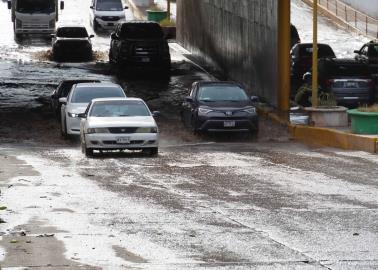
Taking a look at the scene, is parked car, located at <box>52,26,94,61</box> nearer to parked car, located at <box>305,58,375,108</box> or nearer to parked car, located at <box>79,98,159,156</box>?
parked car, located at <box>305,58,375,108</box>

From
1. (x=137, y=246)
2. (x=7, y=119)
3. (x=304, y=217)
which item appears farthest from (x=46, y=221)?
(x=7, y=119)

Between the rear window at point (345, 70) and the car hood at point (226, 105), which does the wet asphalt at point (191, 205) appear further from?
the rear window at point (345, 70)

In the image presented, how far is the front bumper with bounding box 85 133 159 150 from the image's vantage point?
27.9m

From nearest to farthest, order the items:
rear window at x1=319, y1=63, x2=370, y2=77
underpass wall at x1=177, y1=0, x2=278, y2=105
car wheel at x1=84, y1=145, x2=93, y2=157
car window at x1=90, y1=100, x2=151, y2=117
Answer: car wheel at x1=84, y1=145, x2=93, y2=157 < car window at x1=90, y1=100, x2=151, y2=117 < rear window at x1=319, y1=63, x2=370, y2=77 < underpass wall at x1=177, y1=0, x2=278, y2=105

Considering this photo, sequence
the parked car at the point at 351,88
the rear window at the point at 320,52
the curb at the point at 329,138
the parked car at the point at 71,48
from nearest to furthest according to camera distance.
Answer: the curb at the point at 329,138 < the parked car at the point at 351,88 < the rear window at the point at 320,52 < the parked car at the point at 71,48

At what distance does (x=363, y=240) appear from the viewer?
Answer: 15.8 m

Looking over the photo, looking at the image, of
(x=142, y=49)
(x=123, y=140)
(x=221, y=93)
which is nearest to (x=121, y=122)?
(x=123, y=140)

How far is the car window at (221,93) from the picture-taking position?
1346 inches

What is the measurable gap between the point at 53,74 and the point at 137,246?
35349 mm

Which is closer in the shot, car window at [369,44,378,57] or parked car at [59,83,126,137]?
parked car at [59,83,126,137]

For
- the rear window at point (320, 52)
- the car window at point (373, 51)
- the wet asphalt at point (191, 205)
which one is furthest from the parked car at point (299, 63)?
the wet asphalt at point (191, 205)

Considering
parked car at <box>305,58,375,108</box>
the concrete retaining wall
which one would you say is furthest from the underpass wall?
the concrete retaining wall

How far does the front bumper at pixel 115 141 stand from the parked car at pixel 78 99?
432 centimetres

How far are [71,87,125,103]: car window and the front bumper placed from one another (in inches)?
215
